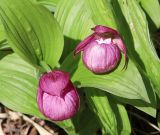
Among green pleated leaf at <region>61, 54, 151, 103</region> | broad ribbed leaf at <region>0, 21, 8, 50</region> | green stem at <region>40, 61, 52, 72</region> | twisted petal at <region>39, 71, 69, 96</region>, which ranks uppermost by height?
broad ribbed leaf at <region>0, 21, 8, 50</region>

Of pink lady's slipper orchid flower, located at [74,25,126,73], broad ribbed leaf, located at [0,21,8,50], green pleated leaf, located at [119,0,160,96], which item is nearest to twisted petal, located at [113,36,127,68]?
pink lady's slipper orchid flower, located at [74,25,126,73]

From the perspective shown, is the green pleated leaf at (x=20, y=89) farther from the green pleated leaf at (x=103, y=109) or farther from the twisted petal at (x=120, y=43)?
the twisted petal at (x=120, y=43)

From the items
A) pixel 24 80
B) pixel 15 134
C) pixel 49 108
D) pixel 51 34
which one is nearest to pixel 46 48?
pixel 51 34

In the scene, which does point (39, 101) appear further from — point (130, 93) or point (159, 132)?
point (159, 132)

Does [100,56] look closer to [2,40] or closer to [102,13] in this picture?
[102,13]

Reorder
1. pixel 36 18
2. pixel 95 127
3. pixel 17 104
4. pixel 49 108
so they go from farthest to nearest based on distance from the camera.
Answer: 1. pixel 95 127
2. pixel 17 104
3. pixel 36 18
4. pixel 49 108

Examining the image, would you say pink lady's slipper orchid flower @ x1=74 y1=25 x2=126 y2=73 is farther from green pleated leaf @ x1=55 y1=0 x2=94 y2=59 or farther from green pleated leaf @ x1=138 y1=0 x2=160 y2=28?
green pleated leaf @ x1=138 y1=0 x2=160 y2=28
